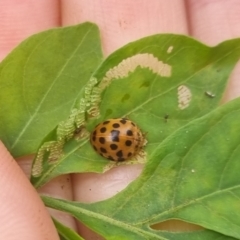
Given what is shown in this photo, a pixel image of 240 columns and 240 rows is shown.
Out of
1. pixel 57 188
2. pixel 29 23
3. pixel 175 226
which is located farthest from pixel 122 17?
pixel 175 226

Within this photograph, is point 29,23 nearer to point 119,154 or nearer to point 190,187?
point 119,154

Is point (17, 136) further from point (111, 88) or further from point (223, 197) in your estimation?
point (223, 197)

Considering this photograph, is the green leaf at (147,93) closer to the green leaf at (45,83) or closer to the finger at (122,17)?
the green leaf at (45,83)

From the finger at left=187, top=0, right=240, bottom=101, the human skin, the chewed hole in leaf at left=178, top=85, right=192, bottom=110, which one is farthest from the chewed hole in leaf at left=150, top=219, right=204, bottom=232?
the finger at left=187, top=0, right=240, bottom=101

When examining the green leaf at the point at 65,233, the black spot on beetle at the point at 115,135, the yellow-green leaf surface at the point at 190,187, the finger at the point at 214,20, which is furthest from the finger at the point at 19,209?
the finger at the point at 214,20

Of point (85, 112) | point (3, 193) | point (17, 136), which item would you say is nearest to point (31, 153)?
point (17, 136)

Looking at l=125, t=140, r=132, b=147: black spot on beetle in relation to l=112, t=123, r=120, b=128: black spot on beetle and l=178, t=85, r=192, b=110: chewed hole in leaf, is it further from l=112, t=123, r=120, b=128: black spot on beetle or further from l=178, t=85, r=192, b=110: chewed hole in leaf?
l=178, t=85, r=192, b=110: chewed hole in leaf
